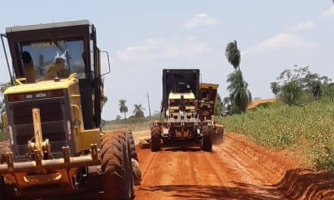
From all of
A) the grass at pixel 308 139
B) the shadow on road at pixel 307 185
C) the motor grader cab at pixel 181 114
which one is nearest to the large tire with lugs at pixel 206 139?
the motor grader cab at pixel 181 114

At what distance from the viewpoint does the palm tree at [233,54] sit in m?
69.8

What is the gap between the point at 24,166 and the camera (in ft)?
27.8

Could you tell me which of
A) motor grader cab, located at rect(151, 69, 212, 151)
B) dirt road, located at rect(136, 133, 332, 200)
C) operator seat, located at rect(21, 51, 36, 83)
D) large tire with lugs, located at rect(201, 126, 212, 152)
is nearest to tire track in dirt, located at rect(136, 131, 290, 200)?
dirt road, located at rect(136, 133, 332, 200)

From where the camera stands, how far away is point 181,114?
82.6 feet

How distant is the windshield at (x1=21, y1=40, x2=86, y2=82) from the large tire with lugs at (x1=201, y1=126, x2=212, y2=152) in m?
13.8

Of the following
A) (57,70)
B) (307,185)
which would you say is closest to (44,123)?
(57,70)

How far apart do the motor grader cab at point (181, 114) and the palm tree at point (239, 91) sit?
40.5 metres

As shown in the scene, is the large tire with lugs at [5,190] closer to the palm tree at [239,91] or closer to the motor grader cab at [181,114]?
the motor grader cab at [181,114]

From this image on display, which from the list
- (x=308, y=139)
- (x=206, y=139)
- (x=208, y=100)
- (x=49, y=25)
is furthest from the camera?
(x=208, y=100)

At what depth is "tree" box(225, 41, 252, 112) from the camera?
6781 centimetres

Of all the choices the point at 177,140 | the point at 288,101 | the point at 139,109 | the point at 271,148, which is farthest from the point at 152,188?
the point at 139,109

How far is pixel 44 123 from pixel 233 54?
2441 inches

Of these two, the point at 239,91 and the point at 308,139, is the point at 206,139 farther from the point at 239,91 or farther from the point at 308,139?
the point at 239,91

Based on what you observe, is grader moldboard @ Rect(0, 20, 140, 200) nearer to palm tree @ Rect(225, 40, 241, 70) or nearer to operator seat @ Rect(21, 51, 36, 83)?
operator seat @ Rect(21, 51, 36, 83)
